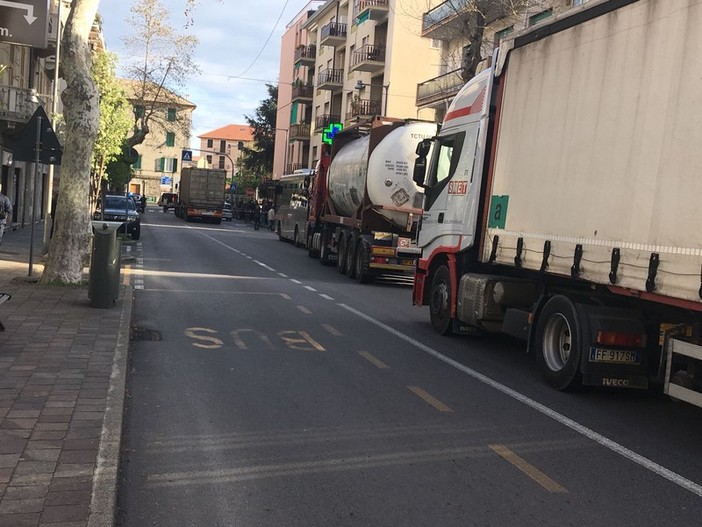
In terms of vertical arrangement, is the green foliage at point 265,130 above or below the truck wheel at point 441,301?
above

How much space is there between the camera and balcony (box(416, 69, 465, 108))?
1168 inches

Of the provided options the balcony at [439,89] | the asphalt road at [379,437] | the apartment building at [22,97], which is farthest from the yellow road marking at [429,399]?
the balcony at [439,89]

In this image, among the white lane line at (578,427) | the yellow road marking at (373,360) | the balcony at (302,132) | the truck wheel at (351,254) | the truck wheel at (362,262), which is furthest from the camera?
the balcony at (302,132)

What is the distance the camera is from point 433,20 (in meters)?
30.6

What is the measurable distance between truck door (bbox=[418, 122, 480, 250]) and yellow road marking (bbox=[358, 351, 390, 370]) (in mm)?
2174

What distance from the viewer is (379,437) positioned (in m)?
5.45

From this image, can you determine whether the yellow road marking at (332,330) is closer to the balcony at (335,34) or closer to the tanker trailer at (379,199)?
the tanker trailer at (379,199)

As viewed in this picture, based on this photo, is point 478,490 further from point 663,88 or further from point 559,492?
point 663,88

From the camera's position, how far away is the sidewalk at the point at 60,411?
12.4 ft

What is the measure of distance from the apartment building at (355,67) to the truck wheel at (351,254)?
55.1 ft

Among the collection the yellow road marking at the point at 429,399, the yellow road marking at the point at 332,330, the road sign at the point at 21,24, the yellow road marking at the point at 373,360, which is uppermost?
the road sign at the point at 21,24

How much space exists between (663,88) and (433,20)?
26.4m

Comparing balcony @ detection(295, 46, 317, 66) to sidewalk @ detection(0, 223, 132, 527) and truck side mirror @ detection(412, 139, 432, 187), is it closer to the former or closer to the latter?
truck side mirror @ detection(412, 139, 432, 187)

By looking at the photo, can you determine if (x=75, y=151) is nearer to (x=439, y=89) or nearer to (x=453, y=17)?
(x=453, y=17)
